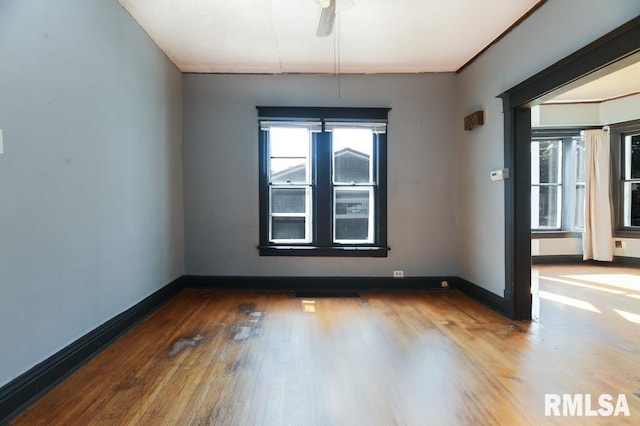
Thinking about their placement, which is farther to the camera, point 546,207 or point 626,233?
point 546,207

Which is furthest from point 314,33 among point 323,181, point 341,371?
point 341,371

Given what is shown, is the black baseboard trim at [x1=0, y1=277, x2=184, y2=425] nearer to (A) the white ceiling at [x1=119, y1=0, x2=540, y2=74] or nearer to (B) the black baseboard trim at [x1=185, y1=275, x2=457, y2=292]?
(B) the black baseboard trim at [x1=185, y1=275, x2=457, y2=292]

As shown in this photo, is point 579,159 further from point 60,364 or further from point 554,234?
point 60,364

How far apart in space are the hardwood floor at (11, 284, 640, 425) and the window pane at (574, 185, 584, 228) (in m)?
3.35

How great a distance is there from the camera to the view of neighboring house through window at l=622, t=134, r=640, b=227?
5.36 metres

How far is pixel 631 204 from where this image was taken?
543cm

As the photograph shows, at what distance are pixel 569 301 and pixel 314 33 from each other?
396 centimetres

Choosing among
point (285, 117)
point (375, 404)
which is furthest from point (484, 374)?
point (285, 117)

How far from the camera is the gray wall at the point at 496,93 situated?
227cm

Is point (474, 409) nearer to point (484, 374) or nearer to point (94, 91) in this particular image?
point (484, 374)

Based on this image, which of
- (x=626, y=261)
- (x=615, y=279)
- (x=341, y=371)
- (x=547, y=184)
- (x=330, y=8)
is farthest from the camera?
(x=547, y=184)

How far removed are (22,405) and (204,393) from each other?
944 millimetres

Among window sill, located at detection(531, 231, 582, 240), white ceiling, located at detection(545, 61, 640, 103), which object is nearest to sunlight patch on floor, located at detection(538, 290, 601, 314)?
window sill, located at detection(531, 231, 582, 240)

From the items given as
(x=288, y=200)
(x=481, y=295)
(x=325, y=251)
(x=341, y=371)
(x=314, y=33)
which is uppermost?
(x=314, y=33)
